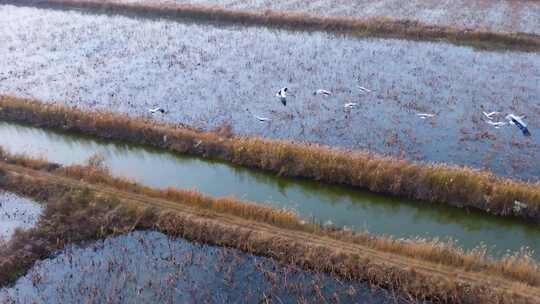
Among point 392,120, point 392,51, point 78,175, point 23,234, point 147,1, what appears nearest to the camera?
point 23,234

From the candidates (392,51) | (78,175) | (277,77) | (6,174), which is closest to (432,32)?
(392,51)

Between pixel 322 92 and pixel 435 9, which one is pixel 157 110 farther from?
pixel 435 9

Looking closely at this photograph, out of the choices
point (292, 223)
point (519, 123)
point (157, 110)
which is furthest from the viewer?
point (157, 110)

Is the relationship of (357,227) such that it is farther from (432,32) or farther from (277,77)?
(432,32)

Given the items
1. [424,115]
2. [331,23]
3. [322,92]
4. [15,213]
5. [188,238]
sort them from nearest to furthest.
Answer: [188,238] → [15,213] → [424,115] → [322,92] → [331,23]

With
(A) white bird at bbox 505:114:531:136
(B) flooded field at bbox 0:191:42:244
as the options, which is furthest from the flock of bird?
(B) flooded field at bbox 0:191:42:244

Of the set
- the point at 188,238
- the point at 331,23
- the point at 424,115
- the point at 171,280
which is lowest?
the point at 171,280

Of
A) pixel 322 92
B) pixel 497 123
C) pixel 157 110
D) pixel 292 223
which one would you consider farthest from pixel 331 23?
pixel 292 223
